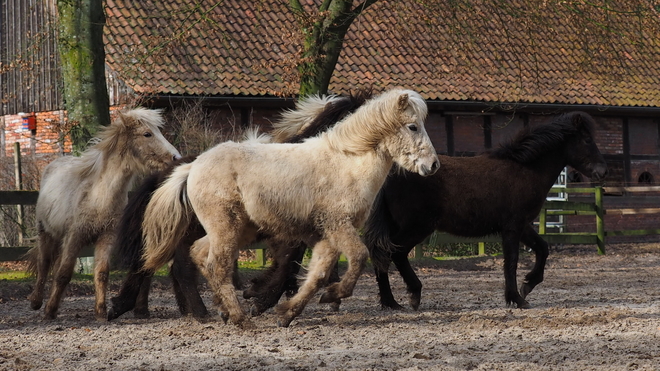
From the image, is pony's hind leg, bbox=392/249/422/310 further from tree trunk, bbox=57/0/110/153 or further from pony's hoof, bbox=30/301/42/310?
tree trunk, bbox=57/0/110/153

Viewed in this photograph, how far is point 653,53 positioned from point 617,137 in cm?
366

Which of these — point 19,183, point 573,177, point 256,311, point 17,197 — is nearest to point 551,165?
point 256,311

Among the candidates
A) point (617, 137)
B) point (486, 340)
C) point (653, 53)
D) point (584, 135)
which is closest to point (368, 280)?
point (584, 135)

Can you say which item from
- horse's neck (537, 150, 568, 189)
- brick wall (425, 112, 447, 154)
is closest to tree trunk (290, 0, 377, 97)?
horse's neck (537, 150, 568, 189)

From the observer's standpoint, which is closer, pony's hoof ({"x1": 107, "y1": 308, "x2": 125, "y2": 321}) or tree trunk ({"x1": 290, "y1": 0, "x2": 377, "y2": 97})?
pony's hoof ({"x1": 107, "y1": 308, "x2": 125, "y2": 321})

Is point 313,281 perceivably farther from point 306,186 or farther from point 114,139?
point 114,139

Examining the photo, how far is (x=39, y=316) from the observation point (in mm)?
8781

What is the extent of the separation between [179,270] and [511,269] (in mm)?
3410

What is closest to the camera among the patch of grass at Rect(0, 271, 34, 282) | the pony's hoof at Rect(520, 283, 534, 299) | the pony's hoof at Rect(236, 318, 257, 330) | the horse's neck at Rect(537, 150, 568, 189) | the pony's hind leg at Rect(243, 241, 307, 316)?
the pony's hoof at Rect(236, 318, 257, 330)

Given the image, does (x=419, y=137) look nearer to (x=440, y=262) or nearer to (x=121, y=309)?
(x=121, y=309)

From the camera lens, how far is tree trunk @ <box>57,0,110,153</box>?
39.8 ft

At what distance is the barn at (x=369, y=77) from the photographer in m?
18.6

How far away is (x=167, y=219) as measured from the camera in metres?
7.77

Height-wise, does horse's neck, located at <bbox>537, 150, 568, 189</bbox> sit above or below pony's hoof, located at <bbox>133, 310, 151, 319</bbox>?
above
